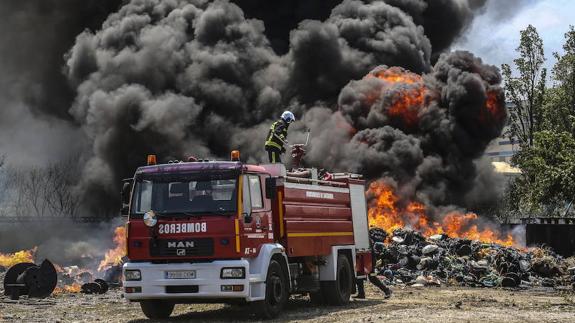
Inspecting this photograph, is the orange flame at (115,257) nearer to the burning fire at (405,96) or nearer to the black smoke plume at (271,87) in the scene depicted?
the black smoke plume at (271,87)

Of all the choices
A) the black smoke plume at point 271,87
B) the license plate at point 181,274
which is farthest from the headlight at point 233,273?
the black smoke plume at point 271,87

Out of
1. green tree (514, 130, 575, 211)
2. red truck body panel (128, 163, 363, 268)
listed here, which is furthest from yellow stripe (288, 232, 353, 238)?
green tree (514, 130, 575, 211)

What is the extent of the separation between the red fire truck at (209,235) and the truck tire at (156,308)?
0.06 ft

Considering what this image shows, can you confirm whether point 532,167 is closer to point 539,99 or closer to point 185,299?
point 539,99

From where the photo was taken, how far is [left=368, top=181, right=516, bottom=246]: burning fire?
3303cm

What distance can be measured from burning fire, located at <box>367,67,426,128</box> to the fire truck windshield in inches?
1016

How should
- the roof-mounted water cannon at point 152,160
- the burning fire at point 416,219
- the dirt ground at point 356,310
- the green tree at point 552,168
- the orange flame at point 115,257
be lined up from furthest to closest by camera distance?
the green tree at point 552,168 → the burning fire at point 416,219 → the orange flame at point 115,257 → the roof-mounted water cannon at point 152,160 → the dirt ground at point 356,310

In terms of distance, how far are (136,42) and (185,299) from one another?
110 feet

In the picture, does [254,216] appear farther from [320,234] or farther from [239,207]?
[320,234]

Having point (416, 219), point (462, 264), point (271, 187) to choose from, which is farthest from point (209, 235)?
point (416, 219)

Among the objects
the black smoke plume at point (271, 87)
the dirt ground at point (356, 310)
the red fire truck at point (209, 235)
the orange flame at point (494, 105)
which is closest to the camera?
the red fire truck at point (209, 235)

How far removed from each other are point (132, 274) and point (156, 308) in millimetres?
1201

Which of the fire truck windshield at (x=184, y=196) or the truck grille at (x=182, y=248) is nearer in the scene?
the truck grille at (x=182, y=248)

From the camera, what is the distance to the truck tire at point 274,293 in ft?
43.6
